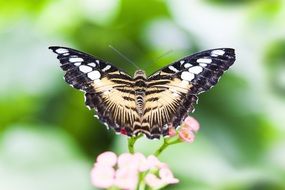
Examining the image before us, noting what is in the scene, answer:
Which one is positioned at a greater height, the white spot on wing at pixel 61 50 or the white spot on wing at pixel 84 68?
the white spot on wing at pixel 61 50

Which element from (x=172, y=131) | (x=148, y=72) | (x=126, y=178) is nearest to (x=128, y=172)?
(x=126, y=178)

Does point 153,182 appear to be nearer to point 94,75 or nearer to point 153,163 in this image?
point 153,163

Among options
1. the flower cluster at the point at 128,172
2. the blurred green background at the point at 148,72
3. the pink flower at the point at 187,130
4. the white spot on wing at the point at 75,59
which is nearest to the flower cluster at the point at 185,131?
the pink flower at the point at 187,130

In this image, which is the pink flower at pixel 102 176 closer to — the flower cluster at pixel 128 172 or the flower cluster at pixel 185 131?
the flower cluster at pixel 128 172

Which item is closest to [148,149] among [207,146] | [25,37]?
[207,146]

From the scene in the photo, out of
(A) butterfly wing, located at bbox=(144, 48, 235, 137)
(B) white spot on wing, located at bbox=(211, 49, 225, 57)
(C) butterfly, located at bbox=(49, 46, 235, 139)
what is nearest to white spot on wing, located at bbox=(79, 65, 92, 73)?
(C) butterfly, located at bbox=(49, 46, 235, 139)

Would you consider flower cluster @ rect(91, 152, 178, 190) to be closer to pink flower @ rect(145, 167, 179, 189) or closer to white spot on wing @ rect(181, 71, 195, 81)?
pink flower @ rect(145, 167, 179, 189)
